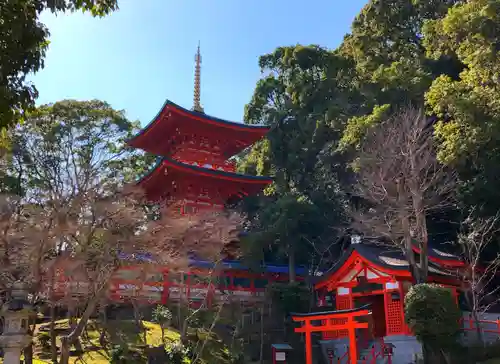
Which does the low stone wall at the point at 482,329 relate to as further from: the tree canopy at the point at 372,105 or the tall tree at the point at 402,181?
the tree canopy at the point at 372,105

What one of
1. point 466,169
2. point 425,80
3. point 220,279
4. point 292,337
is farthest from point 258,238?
point 425,80

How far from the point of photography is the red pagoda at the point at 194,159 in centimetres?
2144

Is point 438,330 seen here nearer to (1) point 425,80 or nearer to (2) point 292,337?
(2) point 292,337

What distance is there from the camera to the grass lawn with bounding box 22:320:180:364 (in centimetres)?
1484

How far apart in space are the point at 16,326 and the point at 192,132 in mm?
15724

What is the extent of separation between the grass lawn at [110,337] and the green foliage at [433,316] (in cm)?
773

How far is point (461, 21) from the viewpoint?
1530 centimetres

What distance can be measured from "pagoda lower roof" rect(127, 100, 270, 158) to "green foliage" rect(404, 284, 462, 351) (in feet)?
39.0

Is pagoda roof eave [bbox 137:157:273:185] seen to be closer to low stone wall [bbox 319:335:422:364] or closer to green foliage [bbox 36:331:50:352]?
green foliage [bbox 36:331:50:352]

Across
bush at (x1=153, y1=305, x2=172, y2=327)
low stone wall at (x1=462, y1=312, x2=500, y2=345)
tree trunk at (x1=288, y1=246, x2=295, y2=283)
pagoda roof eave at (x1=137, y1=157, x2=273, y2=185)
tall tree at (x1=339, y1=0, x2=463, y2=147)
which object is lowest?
low stone wall at (x1=462, y1=312, x2=500, y2=345)

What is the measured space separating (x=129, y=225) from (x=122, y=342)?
14.6 ft

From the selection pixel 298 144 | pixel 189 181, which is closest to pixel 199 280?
pixel 189 181

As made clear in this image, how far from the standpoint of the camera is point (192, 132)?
77.5 feet

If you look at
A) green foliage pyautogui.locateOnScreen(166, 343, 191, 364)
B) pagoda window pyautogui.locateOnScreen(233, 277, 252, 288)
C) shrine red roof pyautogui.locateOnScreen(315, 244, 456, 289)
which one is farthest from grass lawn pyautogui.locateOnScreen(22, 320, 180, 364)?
shrine red roof pyautogui.locateOnScreen(315, 244, 456, 289)
